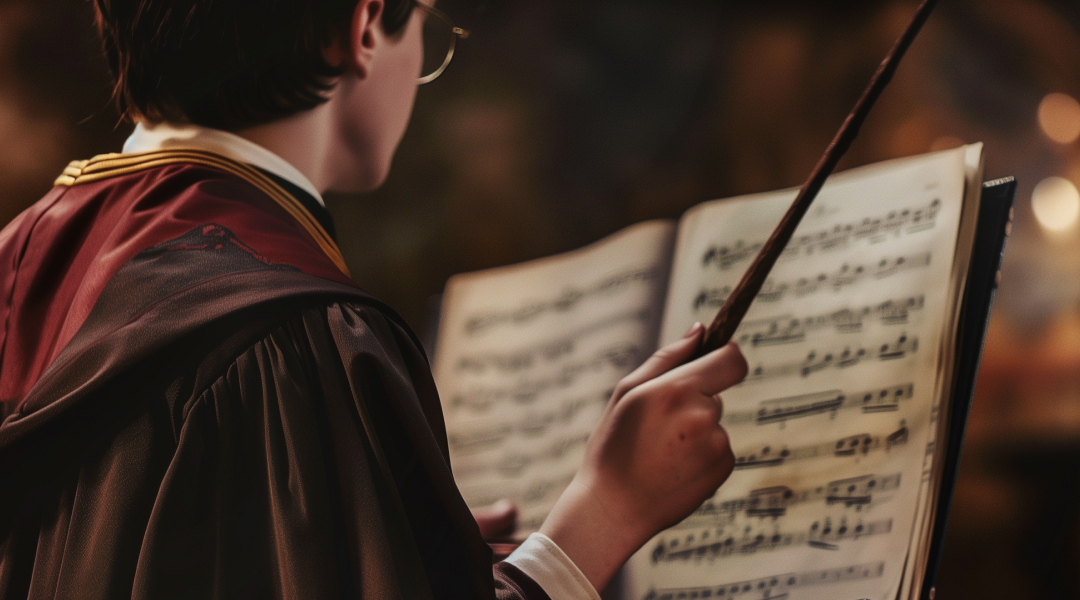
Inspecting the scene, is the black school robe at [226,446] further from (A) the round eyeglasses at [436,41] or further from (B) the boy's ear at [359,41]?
(A) the round eyeglasses at [436,41]

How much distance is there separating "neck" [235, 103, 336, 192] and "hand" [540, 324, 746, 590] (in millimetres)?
446

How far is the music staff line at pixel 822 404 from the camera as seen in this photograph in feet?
3.19

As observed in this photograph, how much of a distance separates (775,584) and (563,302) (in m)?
0.58

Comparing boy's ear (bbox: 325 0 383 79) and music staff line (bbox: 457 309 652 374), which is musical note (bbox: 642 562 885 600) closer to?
music staff line (bbox: 457 309 652 374)

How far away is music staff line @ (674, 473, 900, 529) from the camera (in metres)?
0.94

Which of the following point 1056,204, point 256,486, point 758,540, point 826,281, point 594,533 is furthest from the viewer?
point 1056,204

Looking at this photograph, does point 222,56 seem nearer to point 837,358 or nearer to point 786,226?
point 786,226

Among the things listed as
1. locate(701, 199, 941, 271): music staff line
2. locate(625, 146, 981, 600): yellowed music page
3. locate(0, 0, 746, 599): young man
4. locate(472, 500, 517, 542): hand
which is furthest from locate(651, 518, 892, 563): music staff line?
locate(701, 199, 941, 271): music staff line

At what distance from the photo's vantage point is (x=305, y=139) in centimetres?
102

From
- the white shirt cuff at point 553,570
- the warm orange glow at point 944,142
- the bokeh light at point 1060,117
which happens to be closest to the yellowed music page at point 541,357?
the white shirt cuff at point 553,570

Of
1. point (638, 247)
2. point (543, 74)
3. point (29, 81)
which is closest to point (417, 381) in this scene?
point (638, 247)

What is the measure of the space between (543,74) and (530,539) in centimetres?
134

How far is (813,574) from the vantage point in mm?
933

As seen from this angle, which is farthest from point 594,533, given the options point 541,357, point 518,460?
point 541,357
